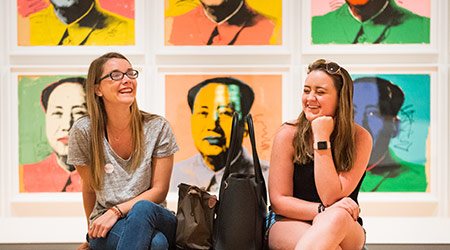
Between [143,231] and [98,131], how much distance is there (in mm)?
658

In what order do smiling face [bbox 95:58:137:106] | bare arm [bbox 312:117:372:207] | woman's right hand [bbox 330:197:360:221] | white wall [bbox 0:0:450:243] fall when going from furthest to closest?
white wall [bbox 0:0:450:243], smiling face [bbox 95:58:137:106], bare arm [bbox 312:117:372:207], woman's right hand [bbox 330:197:360:221]

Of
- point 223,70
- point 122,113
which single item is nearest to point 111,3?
point 223,70

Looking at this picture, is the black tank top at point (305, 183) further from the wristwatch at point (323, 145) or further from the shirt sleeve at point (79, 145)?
the shirt sleeve at point (79, 145)

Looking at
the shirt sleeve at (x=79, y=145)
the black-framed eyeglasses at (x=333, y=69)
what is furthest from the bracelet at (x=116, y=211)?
the black-framed eyeglasses at (x=333, y=69)

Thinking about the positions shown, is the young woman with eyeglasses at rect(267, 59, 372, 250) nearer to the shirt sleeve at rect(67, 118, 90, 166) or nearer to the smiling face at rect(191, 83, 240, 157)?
the shirt sleeve at rect(67, 118, 90, 166)

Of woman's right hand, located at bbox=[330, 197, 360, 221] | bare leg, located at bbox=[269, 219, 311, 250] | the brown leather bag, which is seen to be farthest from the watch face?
the brown leather bag

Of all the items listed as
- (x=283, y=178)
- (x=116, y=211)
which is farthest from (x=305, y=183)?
(x=116, y=211)

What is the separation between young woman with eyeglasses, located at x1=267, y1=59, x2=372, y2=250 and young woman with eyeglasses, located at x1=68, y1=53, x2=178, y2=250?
0.59 meters

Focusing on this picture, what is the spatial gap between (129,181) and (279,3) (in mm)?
2136

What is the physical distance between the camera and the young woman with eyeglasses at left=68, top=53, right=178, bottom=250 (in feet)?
8.13

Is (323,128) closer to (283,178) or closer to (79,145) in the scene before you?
(283,178)

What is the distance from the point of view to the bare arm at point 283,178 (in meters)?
2.33

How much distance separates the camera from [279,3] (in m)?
3.84

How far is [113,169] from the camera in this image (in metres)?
2.51
